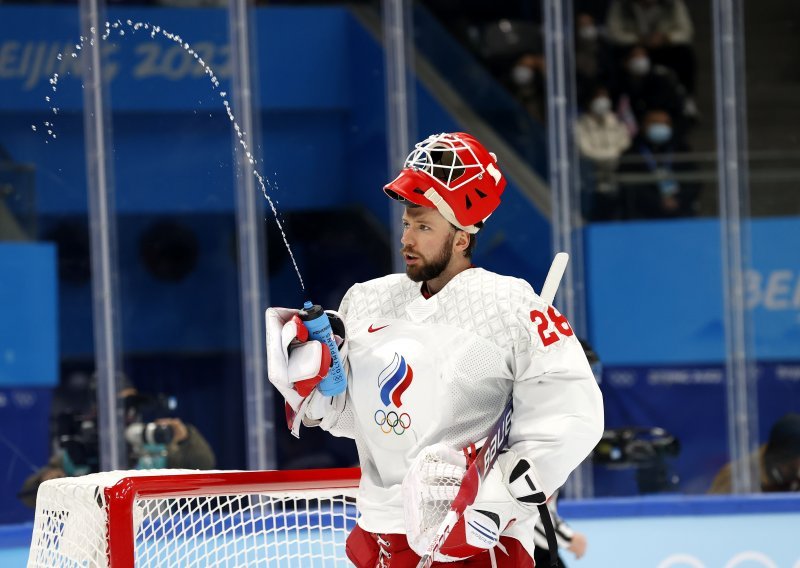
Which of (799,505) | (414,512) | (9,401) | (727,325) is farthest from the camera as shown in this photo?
(727,325)

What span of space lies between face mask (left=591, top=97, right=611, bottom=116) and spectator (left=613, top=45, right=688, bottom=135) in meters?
0.14

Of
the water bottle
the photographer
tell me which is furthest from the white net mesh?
the photographer

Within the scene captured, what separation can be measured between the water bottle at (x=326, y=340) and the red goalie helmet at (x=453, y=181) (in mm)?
239

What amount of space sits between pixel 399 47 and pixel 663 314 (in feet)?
5.77

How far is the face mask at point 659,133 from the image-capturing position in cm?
636

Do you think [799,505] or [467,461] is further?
[799,505]

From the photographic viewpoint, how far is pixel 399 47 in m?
6.13

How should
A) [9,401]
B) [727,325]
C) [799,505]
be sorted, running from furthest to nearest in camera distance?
1. [727,325]
2. [9,401]
3. [799,505]

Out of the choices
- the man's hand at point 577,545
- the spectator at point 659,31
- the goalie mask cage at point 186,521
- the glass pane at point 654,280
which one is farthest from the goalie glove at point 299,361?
the spectator at point 659,31

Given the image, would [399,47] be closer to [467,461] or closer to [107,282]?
[107,282]

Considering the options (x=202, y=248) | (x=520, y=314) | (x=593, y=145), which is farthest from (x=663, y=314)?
(x=520, y=314)

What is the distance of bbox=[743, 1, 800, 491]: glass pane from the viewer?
239 inches

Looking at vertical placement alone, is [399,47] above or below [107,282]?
above

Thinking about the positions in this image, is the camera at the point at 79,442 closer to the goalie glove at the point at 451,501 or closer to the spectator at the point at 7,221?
the spectator at the point at 7,221
